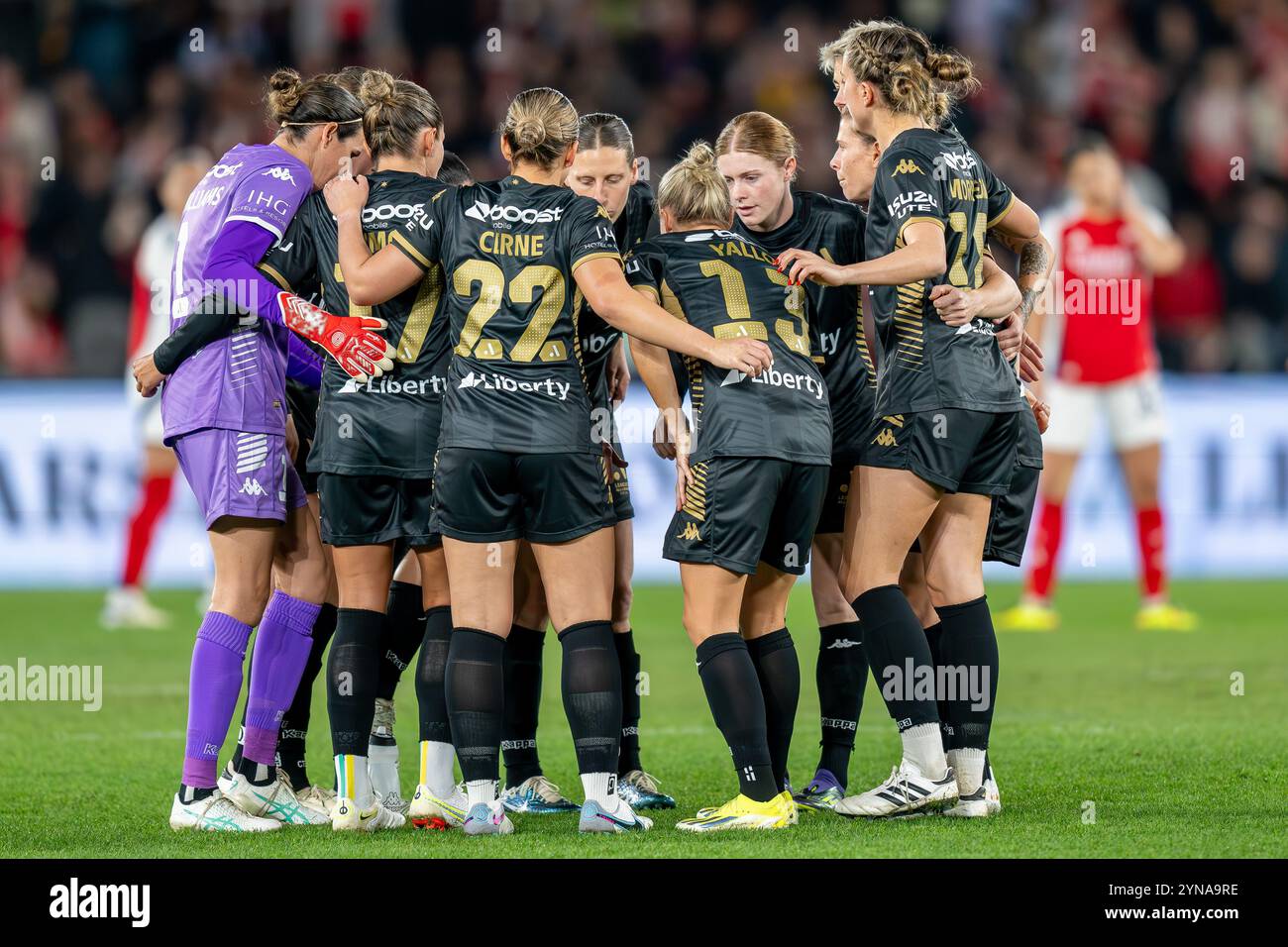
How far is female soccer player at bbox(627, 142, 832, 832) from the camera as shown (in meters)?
5.15

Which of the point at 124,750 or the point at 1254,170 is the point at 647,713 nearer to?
the point at 124,750

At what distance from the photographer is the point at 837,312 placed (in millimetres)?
5770

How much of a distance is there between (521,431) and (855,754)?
8.11ft

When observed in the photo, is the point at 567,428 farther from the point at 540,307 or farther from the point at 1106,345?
the point at 1106,345

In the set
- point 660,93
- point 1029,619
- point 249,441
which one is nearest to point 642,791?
point 249,441

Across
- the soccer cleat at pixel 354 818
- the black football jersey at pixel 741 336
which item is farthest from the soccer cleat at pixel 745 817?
the black football jersey at pixel 741 336

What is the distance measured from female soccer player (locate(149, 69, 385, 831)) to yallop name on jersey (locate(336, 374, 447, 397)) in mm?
95

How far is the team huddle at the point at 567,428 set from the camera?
513 centimetres

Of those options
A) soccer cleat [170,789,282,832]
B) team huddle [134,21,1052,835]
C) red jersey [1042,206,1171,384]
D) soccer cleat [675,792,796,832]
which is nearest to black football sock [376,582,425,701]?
team huddle [134,21,1052,835]

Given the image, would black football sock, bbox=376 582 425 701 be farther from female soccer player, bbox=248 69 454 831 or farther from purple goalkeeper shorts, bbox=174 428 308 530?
purple goalkeeper shorts, bbox=174 428 308 530

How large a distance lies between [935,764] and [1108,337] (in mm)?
6558

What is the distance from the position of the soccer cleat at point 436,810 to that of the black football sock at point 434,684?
0.18 m

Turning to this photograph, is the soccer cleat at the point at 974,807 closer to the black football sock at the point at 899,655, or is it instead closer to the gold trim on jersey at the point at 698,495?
the black football sock at the point at 899,655
